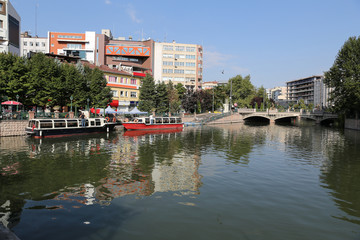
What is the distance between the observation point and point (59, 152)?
2812 cm

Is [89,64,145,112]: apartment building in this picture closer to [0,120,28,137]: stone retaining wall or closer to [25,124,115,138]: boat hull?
[25,124,115,138]: boat hull

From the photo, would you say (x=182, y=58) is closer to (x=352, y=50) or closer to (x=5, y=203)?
(x=352, y=50)

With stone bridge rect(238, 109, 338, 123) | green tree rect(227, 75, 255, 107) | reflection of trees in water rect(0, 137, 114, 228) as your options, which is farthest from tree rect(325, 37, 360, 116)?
reflection of trees in water rect(0, 137, 114, 228)

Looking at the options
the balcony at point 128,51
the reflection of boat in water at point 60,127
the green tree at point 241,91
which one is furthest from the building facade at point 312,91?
the reflection of boat in water at point 60,127

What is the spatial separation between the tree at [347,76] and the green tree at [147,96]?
43727 mm

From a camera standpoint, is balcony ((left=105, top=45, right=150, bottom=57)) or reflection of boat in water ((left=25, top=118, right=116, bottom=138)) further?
balcony ((left=105, top=45, right=150, bottom=57))

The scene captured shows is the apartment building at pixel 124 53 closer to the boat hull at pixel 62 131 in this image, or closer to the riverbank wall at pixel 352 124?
the boat hull at pixel 62 131

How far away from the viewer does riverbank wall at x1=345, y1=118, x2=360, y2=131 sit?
6776 centimetres

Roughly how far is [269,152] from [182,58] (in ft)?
296

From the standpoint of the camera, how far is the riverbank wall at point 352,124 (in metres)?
67.8

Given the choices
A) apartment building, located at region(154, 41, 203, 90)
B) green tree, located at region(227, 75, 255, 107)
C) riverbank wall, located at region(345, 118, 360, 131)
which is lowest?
riverbank wall, located at region(345, 118, 360, 131)

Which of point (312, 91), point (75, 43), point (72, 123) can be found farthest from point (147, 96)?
point (312, 91)

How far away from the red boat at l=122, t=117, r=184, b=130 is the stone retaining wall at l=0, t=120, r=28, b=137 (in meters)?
16.3

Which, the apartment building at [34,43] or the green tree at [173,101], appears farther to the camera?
the apartment building at [34,43]
